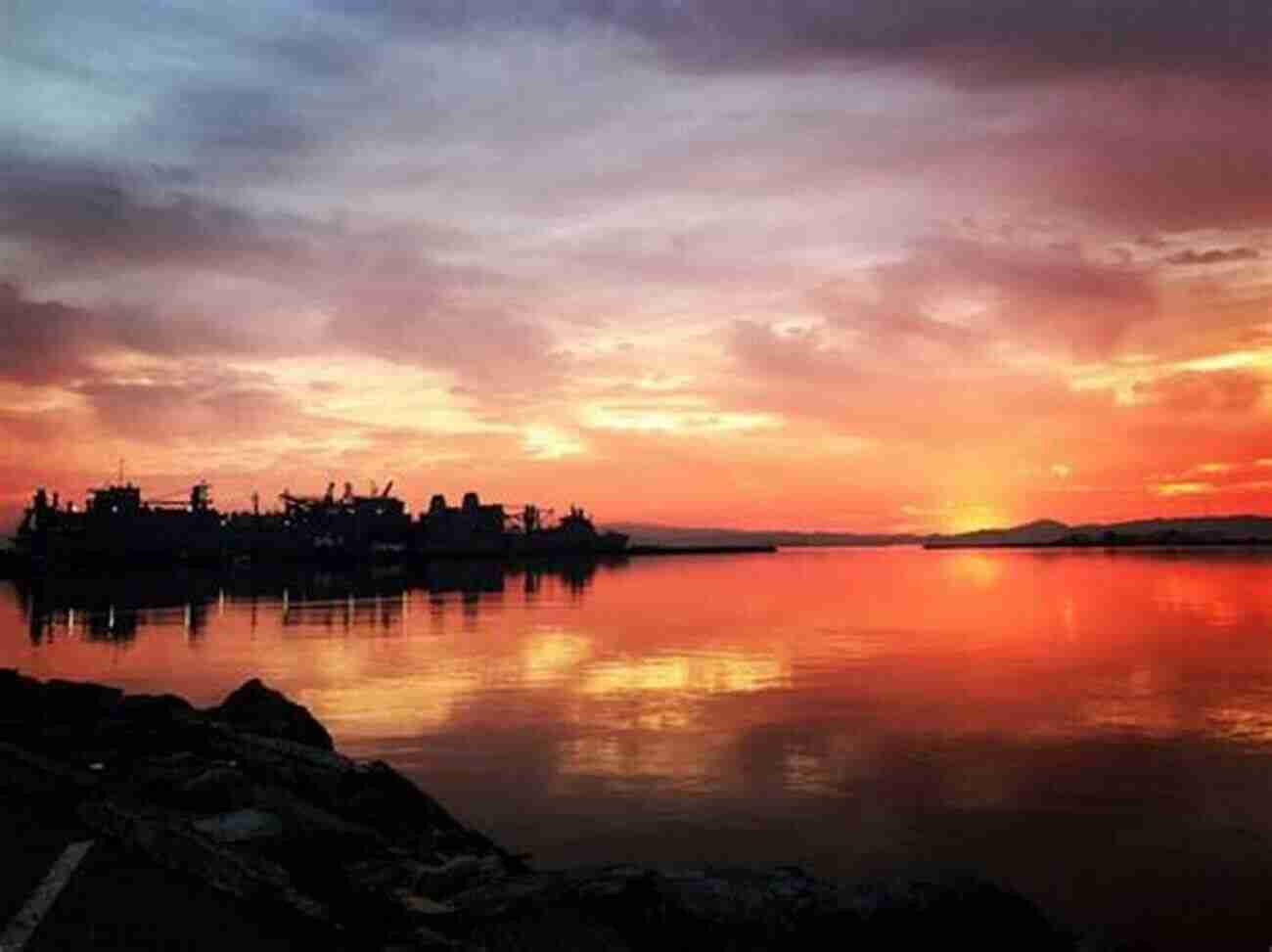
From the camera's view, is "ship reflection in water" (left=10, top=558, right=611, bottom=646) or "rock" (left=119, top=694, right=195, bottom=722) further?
"ship reflection in water" (left=10, top=558, right=611, bottom=646)

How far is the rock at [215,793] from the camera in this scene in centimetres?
1796

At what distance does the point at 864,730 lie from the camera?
38.7 metres

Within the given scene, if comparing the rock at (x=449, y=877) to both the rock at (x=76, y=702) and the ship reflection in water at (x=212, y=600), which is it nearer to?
the rock at (x=76, y=702)

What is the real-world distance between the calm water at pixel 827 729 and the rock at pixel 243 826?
26.2ft

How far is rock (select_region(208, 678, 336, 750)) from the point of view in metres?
30.7

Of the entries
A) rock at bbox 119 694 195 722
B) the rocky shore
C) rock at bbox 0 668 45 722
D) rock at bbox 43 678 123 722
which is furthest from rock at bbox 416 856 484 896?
rock at bbox 43 678 123 722

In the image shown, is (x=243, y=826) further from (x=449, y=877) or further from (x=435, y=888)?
(x=449, y=877)

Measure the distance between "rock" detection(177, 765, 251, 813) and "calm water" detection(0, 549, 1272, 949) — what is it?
23.7 feet

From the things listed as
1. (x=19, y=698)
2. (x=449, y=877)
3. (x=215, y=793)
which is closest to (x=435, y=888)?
(x=449, y=877)

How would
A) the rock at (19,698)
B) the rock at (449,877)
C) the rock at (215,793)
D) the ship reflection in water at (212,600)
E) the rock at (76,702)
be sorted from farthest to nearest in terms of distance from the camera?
the ship reflection in water at (212,600) → the rock at (76,702) → the rock at (19,698) → the rock at (215,793) → the rock at (449,877)

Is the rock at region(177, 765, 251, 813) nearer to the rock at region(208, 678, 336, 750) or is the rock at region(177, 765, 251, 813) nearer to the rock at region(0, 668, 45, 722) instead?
the rock at region(0, 668, 45, 722)

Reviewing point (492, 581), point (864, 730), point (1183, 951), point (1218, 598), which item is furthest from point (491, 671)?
point (492, 581)

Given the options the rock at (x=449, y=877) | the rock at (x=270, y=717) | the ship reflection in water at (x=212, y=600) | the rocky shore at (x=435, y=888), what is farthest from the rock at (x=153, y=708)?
the ship reflection in water at (x=212, y=600)

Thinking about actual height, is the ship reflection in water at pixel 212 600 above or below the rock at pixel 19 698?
below
